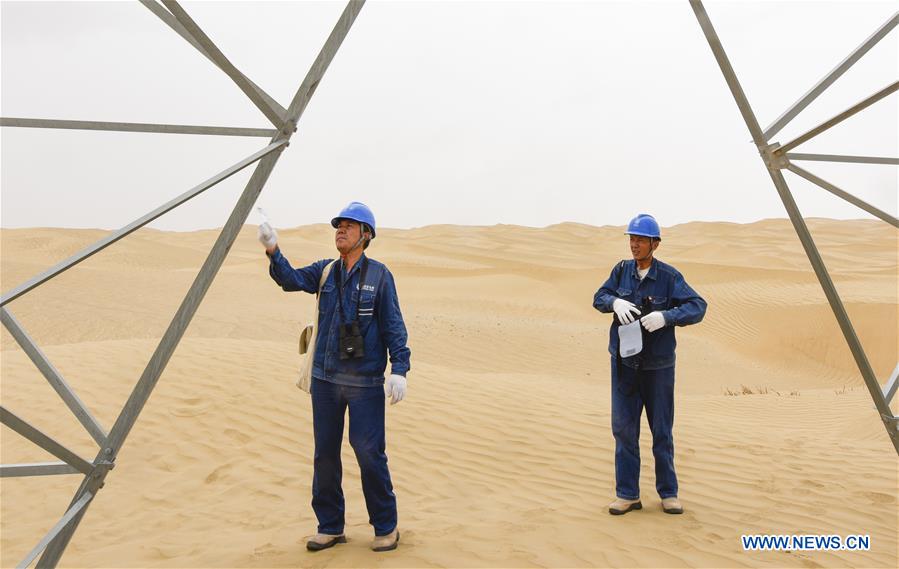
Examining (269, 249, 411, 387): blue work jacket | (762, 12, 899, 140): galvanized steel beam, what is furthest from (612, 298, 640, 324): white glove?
(269, 249, 411, 387): blue work jacket

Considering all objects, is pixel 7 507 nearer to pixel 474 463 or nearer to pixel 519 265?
pixel 474 463

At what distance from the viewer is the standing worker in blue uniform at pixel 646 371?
204 inches

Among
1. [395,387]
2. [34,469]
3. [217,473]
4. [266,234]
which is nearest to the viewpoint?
[34,469]

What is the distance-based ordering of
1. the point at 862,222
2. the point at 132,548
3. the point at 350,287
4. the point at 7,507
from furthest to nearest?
the point at 862,222 < the point at 7,507 < the point at 132,548 < the point at 350,287

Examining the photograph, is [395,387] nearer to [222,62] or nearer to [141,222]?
[141,222]

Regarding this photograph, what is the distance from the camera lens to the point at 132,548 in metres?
4.83

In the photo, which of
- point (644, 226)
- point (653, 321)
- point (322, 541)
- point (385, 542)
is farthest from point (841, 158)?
point (322, 541)

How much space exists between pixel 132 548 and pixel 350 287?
2.27 metres

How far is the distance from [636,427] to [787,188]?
6.25ft

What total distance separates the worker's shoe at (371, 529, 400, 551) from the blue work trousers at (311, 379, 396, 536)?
2 cm

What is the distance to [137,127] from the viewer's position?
3703 millimetres

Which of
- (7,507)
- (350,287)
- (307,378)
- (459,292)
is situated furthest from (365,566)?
(459,292)

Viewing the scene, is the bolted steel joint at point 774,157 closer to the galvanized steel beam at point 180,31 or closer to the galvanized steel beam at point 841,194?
the galvanized steel beam at point 841,194

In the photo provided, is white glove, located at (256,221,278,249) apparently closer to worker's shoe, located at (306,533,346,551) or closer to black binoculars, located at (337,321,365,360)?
black binoculars, located at (337,321,365,360)
